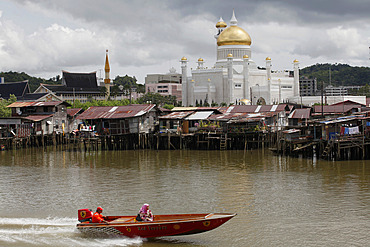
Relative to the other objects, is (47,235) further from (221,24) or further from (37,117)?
(221,24)

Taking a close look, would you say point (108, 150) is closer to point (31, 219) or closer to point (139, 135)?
point (139, 135)

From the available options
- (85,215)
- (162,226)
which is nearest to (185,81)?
(85,215)

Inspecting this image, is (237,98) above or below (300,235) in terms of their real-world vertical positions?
above

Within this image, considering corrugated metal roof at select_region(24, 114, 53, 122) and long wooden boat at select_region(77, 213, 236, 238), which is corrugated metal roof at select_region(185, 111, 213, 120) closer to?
corrugated metal roof at select_region(24, 114, 53, 122)

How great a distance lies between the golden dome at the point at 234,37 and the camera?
96.8 metres

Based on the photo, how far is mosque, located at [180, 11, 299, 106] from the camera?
9544 cm

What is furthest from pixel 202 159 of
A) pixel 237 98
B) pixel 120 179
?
pixel 237 98

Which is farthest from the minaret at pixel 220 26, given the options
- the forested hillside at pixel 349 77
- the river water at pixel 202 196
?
the forested hillside at pixel 349 77

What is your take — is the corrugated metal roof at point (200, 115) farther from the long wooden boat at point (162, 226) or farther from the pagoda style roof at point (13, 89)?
the pagoda style roof at point (13, 89)

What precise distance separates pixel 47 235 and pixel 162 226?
4.52 metres

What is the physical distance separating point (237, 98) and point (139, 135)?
5059 centimetres

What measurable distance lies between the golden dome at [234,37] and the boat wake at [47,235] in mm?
80506

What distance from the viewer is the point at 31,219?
2008 centimetres

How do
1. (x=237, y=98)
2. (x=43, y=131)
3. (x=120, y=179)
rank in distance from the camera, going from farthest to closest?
(x=237, y=98) → (x=43, y=131) → (x=120, y=179)
